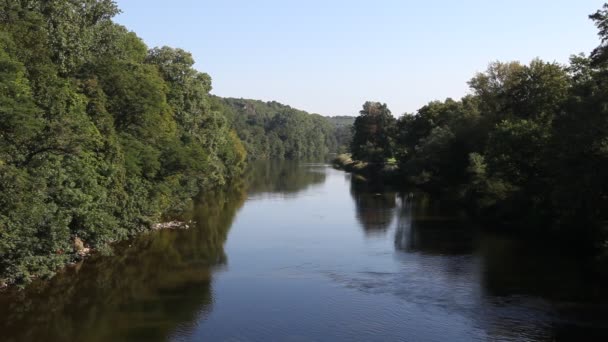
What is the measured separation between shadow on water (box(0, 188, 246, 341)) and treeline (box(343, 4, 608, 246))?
2090 cm

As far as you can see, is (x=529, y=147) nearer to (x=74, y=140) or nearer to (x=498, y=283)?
(x=498, y=283)

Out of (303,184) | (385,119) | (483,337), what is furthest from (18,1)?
(385,119)

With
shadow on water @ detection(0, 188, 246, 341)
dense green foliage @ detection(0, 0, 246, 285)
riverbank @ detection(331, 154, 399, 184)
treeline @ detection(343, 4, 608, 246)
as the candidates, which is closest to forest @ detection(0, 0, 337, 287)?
dense green foliage @ detection(0, 0, 246, 285)

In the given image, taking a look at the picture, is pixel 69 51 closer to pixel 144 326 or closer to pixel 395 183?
pixel 144 326

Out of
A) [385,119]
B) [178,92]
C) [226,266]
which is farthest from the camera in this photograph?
[385,119]

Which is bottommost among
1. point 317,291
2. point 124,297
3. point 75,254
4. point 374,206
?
point 124,297

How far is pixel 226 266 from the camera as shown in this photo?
3350 cm

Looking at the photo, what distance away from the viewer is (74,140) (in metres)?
29.4

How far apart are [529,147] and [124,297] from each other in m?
31.9

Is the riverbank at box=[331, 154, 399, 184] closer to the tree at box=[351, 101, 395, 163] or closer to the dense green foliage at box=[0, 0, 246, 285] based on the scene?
the tree at box=[351, 101, 395, 163]

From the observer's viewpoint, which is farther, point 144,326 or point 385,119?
point 385,119

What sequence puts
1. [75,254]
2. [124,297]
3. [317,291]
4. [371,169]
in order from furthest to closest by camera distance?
[371,169] → [75,254] → [317,291] → [124,297]

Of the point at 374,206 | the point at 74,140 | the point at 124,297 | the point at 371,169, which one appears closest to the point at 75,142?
the point at 74,140

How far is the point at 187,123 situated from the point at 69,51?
2463 cm
